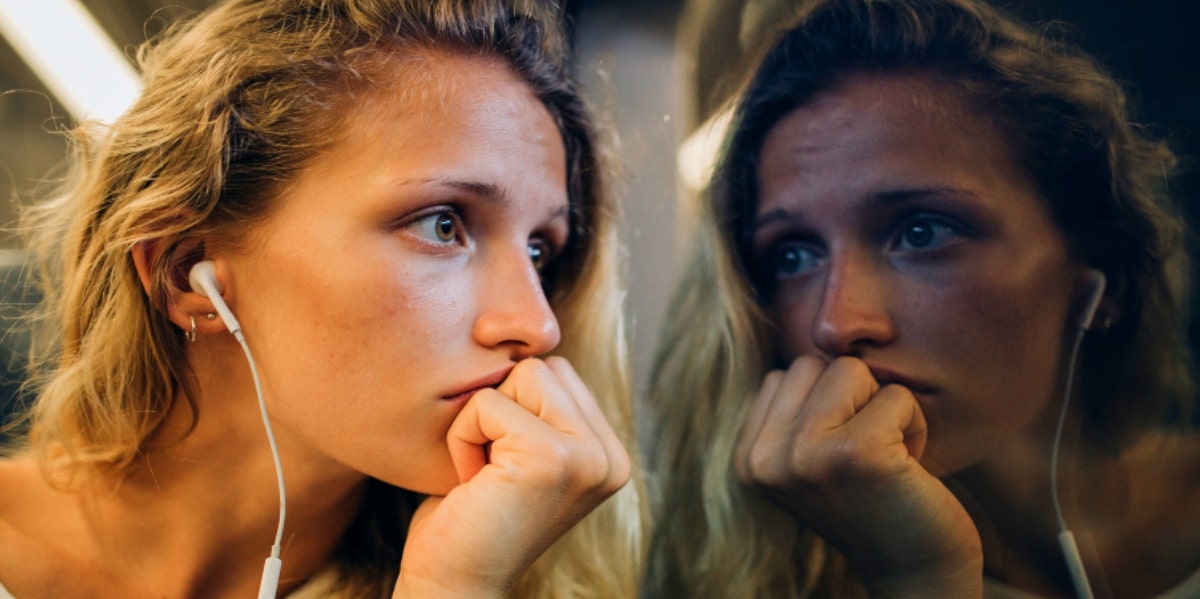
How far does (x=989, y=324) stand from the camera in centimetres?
82

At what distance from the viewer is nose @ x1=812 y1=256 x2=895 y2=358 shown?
858mm

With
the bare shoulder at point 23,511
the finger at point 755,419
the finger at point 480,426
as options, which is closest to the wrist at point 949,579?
the finger at point 755,419

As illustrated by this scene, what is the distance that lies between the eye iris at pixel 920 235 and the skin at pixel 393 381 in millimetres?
396

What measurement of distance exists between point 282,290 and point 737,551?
65 cm

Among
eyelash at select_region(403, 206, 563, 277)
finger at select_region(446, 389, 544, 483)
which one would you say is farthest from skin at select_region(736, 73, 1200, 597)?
→ eyelash at select_region(403, 206, 563, 277)

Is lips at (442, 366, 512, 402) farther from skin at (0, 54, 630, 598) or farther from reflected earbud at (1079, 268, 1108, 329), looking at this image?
reflected earbud at (1079, 268, 1108, 329)

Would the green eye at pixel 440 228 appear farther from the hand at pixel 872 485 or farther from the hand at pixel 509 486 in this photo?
the hand at pixel 872 485

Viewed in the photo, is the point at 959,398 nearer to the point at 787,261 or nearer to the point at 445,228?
the point at 787,261

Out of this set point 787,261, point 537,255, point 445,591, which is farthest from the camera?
point 537,255

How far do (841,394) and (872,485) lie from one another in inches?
3.9

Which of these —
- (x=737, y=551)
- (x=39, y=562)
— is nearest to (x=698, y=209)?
(x=737, y=551)

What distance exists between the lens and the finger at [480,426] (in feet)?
2.74

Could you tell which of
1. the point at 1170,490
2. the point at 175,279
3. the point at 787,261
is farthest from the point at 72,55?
the point at 1170,490

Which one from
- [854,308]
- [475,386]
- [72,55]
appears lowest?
[854,308]
